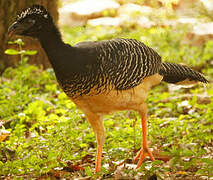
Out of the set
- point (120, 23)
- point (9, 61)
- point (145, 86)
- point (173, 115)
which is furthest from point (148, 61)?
point (120, 23)

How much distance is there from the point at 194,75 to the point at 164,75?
44cm

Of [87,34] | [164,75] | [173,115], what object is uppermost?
[87,34]

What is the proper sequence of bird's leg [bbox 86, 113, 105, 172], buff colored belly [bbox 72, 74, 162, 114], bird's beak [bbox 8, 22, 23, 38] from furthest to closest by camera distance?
bird's leg [bbox 86, 113, 105, 172], buff colored belly [bbox 72, 74, 162, 114], bird's beak [bbox 8, 22, 23, 38]

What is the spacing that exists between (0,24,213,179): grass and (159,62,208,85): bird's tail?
1.23 feet

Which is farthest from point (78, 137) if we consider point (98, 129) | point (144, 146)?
point (144, 146)

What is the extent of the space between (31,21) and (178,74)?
1986 millimetres

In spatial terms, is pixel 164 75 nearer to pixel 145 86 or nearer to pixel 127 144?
pixel 145 86

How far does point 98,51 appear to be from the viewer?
3.81 meters

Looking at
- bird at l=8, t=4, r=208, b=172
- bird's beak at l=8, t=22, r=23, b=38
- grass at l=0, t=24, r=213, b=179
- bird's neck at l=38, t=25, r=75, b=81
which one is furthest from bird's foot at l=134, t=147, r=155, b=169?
bird's beak at l=8, t=22, r=23, b=38

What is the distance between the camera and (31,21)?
360 centimetres

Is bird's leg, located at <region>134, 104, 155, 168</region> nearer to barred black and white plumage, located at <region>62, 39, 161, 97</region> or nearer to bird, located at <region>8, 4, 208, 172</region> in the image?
bird, located at <region>8, 4, 208, 172</region>

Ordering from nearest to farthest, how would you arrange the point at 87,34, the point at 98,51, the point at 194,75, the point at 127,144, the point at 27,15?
the point at 27,15 < the point at 98,51 < the point at 127,144 < the point at 194,75 < the point at 87,34

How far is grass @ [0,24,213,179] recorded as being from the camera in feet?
11.8

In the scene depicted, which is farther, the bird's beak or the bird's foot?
the bird's foot
